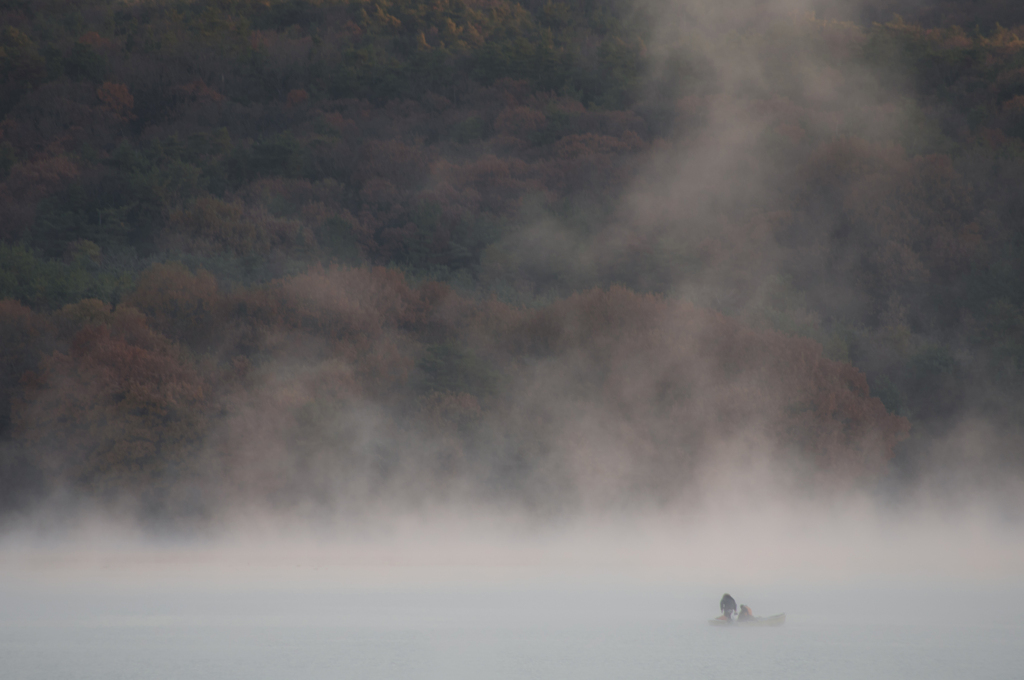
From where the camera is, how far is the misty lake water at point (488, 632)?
37.1 feet

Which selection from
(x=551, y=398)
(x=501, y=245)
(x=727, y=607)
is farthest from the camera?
(x=501, y=245)

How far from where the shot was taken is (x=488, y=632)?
13.5 metres

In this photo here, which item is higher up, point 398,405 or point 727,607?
point 398,405

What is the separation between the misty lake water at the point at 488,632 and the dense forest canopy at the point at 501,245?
9.16 m

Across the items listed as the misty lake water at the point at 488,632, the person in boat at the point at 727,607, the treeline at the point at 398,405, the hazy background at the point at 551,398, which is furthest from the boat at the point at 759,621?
the treeline at the point at 398,405

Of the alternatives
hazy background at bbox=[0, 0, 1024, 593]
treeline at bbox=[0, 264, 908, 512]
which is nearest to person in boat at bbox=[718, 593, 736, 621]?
hazy background at bbox=[0, 0, 1024, 593]

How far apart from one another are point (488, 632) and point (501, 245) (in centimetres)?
2790

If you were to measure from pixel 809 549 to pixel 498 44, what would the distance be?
41263 mm

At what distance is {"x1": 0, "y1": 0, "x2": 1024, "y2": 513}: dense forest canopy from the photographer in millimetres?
26625

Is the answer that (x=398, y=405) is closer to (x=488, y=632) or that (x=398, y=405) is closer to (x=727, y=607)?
(x=488, y=632)

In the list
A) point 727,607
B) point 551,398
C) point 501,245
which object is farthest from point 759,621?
point 501,245

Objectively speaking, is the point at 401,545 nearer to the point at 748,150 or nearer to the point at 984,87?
the point at 748,150

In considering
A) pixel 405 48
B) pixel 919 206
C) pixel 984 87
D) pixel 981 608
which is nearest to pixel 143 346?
pixel 981 608

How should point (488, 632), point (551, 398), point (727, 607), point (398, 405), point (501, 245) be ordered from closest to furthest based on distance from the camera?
point (488, 632)
point (727, 607)
point (398, 405)
point (551, 398)
point (501, 245)
